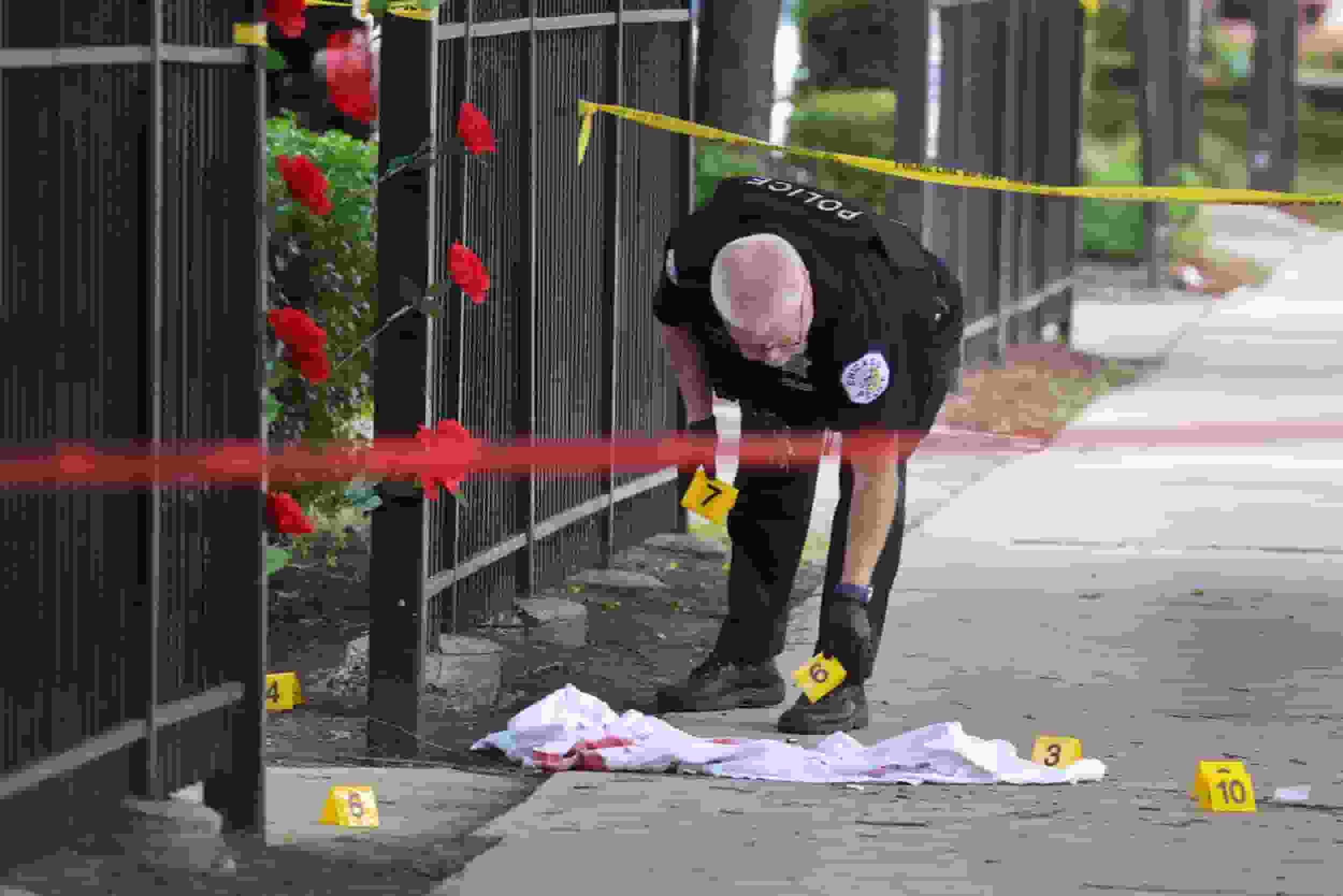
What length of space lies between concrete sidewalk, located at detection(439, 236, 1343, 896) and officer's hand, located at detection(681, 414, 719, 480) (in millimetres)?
653

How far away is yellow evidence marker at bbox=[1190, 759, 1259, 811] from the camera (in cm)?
595

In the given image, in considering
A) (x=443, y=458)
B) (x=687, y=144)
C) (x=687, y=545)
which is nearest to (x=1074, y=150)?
(x=687, y=144)

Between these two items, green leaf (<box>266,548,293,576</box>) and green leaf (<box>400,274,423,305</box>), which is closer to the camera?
green leaf (<box>266,548,293,576</box>)

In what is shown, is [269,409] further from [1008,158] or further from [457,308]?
[1008,158]

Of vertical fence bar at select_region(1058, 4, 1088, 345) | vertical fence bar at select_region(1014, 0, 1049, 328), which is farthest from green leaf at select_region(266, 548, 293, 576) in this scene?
vertical fence bar at select_region(1058, 4, 1088, 345)

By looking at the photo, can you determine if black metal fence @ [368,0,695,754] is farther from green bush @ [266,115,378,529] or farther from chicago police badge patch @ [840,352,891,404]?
chicago police badge patch @ [840,352,891,404]

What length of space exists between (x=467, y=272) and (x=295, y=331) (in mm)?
715

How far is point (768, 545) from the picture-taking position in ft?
23.8

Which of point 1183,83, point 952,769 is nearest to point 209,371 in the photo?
point 952,769

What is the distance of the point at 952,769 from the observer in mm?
6285

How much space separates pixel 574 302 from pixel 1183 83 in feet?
66.9

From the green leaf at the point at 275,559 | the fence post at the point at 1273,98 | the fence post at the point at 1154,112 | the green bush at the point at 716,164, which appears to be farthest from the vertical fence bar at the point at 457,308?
the fence post at the point at 1273,98

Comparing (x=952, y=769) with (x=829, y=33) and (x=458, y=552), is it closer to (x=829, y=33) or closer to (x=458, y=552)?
(x=458, y=552)

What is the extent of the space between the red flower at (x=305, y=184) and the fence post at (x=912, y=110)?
8198 millimetres
